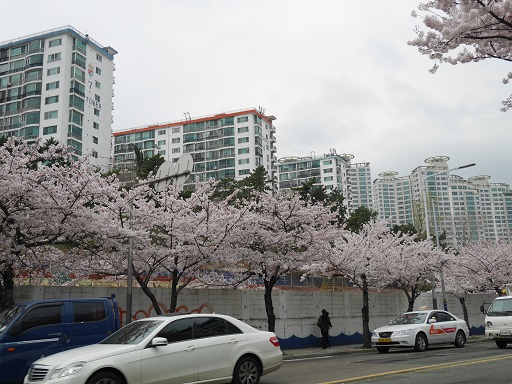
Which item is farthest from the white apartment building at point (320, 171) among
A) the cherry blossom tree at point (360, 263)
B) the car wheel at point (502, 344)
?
the car wheel at point (502, 344)

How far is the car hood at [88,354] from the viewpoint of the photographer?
7.72 meters

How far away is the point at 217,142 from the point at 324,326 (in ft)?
251

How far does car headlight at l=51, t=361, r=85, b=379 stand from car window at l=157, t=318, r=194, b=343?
1.46m

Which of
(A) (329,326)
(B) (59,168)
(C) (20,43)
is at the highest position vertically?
(C) (20,43)

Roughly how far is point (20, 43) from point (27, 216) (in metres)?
66.9

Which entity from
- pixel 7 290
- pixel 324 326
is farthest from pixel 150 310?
pixel 324 326

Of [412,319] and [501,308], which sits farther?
[412,319]

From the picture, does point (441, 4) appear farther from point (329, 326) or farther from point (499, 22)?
point (329, 326)

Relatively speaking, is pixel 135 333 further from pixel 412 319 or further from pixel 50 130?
pixel 50 130

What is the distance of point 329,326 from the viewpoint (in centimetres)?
2375

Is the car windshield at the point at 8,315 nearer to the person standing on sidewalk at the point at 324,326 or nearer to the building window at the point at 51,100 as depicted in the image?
the person standing on sidewalk at the point at 324,326

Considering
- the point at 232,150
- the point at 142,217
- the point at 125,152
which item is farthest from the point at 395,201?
→ the point at 142,217

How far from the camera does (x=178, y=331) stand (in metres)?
8.92

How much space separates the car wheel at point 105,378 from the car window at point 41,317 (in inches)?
137
